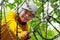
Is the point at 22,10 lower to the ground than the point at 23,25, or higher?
higher

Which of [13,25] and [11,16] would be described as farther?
[11,16]

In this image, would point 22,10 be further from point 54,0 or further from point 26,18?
point 54,0

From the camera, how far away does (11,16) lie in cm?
192

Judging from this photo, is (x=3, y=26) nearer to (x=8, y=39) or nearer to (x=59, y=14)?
(x=8, y=39)

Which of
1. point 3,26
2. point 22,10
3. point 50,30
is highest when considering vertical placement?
point 22,10

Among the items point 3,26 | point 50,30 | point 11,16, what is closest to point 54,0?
point 50,30

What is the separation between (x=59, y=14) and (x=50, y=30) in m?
0.23

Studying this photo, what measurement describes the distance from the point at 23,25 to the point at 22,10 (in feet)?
0.90

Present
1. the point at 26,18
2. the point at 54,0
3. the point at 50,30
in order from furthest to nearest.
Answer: the point at 50,30
the point at 54,0
the point at 26,18

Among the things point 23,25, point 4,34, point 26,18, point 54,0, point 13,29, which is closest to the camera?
point 13,29

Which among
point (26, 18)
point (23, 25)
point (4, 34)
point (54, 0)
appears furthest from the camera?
point (54, 0)

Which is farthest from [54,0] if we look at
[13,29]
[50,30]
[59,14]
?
[13,29]

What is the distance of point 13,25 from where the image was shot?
159 centimetres

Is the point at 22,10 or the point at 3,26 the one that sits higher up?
the point at 22,10
